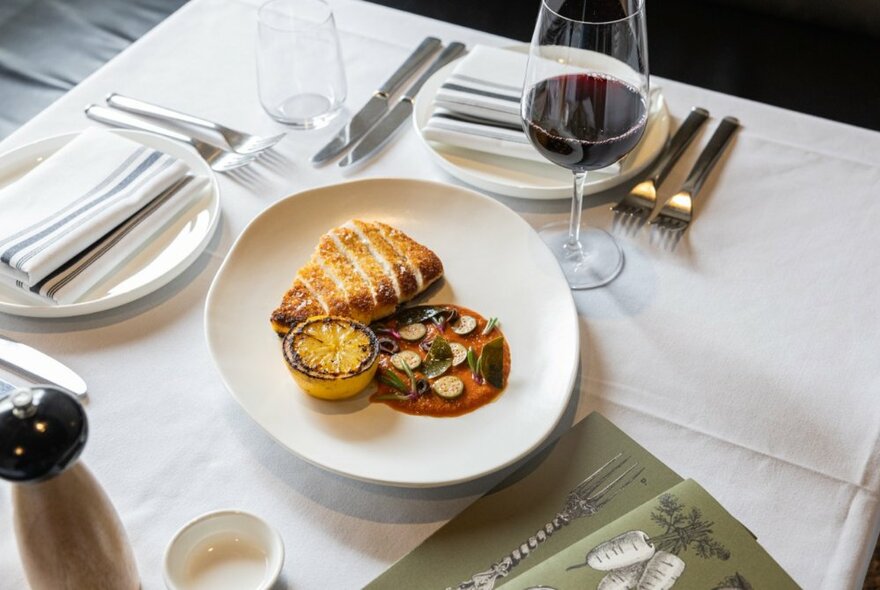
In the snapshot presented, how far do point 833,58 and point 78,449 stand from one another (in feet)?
5.95

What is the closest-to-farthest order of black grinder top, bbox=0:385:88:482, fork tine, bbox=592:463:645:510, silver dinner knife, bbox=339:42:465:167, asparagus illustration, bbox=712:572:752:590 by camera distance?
black grinder top, bbox=0:385:88:482 < asparagus illustration, bbox=712:572:752:590 < fork tine, bbox=592:463:645:510 < silver dinner knife, bbox=339:42:465:167

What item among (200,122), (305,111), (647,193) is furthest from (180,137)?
(647,193)

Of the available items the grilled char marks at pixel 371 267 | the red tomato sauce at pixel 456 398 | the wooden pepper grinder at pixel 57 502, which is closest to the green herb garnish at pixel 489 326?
the red tomato sauce at pixel 456 398

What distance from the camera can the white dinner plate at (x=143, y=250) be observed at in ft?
3.49

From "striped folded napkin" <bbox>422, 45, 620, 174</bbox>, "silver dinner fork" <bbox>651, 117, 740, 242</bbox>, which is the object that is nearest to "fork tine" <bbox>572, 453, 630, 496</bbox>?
"silver dinner fork" <bbox>651, 117, 740, 242</bbox>

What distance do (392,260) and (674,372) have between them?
1.13 ft

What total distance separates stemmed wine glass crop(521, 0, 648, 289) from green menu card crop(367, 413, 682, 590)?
31cm

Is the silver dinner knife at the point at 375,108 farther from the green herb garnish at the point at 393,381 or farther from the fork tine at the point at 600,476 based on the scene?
the fork tine at the point at 600,476

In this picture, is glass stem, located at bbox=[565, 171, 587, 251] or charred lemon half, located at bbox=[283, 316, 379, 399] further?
glass stem, located at bbox=[565, 171, 587, 251]

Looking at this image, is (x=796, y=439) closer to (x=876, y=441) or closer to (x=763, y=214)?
(x=876, y=441)

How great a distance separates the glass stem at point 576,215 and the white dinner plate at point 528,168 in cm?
7

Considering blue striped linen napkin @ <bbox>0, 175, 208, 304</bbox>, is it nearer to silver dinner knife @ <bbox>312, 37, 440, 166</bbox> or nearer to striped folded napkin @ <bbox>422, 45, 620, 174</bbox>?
silver dinner knife @ <bbox>312, 37, 440, 166</bbox>

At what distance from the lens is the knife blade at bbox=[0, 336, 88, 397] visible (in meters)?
0.99

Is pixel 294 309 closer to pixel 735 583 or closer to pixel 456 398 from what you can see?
pixel 456 398
